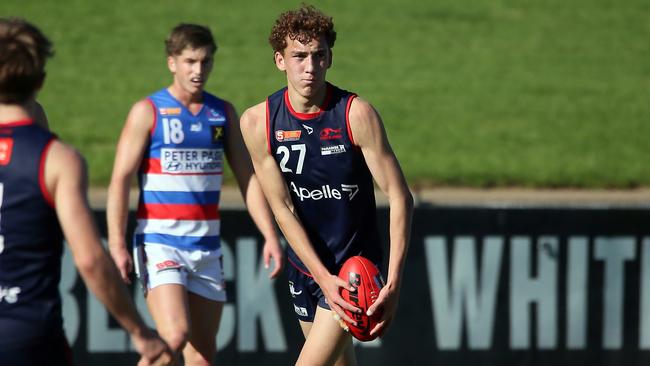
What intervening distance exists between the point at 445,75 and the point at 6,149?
14.5 m

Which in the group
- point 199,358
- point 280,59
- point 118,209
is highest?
point 280,59

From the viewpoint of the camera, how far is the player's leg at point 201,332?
22.4ft

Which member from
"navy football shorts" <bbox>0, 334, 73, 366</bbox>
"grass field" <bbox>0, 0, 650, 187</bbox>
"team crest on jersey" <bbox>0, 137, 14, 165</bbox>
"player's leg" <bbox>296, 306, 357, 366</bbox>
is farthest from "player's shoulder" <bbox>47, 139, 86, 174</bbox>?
"grass field" <bbox>0, 0, 650, 187</bbox>

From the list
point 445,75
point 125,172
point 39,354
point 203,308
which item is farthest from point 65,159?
point 445,75

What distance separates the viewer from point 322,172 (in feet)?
18.8

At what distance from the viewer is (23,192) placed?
3.95m

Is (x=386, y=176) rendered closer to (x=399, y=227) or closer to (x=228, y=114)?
(x=399, y=227)

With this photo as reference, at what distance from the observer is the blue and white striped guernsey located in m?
6.69

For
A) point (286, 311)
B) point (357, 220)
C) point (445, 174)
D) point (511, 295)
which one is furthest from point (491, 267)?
point (445, 174)

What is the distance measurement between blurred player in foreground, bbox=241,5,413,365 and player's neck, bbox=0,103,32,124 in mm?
1903

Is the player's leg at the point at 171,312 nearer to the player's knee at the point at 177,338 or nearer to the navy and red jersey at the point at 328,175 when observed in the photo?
the player's knee at the point at 177,338

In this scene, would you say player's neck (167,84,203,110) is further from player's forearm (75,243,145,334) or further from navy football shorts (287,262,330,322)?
player's forearm (75,243,145,334)

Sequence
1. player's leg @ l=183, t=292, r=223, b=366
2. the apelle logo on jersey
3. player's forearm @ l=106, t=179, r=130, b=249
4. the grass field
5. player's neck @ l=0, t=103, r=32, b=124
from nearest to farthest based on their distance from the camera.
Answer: player's neck @ l=0, t=103, r=32, b=124 < the apelle logo on jersey < player's forearm @ l=106, t=179, r=130, b=249 < player's leg @ l=183, t=292, r=223, b=366 < the grass field

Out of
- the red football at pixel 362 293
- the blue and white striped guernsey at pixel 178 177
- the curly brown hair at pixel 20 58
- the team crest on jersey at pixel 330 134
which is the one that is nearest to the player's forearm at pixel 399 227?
the red football at pixel 362 293
